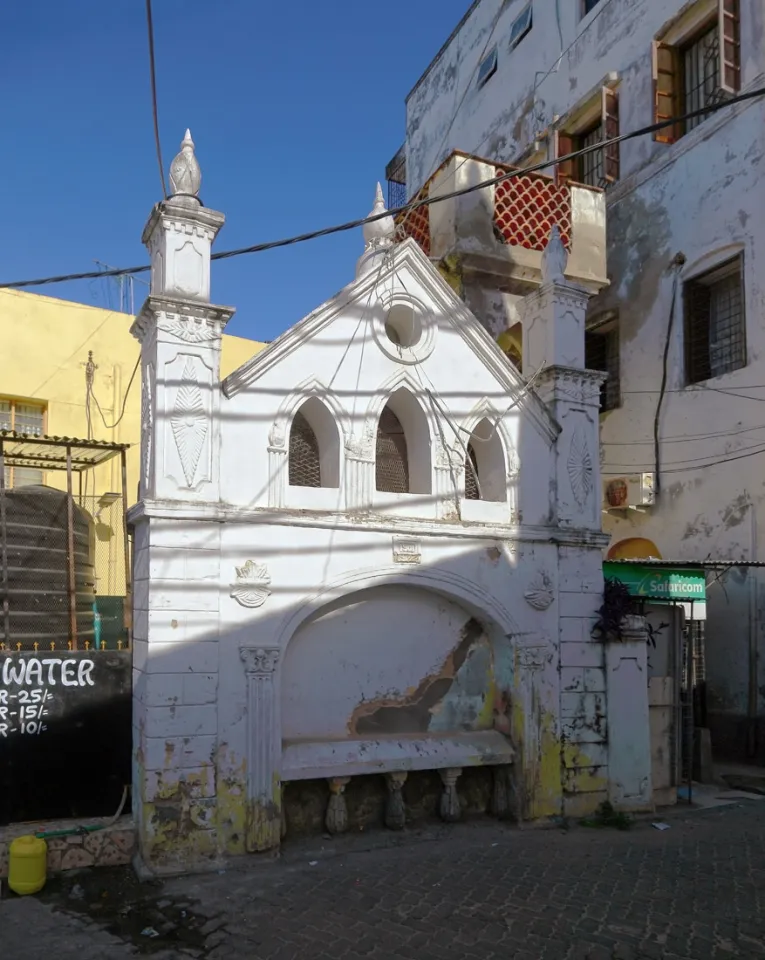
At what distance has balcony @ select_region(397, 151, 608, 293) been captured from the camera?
13820 mm

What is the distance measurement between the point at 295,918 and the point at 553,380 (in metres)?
6.47

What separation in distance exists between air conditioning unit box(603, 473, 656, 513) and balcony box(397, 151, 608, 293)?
136 inches

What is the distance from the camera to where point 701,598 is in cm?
1121

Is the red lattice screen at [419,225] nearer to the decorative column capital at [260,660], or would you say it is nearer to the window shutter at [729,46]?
the window shutter at [729,46]

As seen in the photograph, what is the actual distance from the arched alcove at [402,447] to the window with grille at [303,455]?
31.4 inches

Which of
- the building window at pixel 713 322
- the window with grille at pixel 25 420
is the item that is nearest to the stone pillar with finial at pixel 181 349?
the window with grille at pixel 25 420

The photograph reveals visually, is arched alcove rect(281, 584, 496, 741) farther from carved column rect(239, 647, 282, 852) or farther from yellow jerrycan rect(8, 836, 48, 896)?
yellow jerrycan rect(8, 836, 48, 896)

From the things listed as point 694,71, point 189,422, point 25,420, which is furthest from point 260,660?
point 694,71

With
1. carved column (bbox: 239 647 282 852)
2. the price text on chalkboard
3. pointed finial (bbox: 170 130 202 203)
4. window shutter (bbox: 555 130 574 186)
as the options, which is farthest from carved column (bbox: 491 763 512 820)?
window shutter (bbox: 555 130 574 186)

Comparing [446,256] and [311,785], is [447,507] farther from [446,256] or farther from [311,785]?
[446,256]

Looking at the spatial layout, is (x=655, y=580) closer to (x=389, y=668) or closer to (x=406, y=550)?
(x=406, y=550)

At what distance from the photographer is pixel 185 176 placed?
8.48 m

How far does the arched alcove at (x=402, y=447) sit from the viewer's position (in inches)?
376

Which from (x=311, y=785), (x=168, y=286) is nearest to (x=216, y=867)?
(x=311, y=785)
